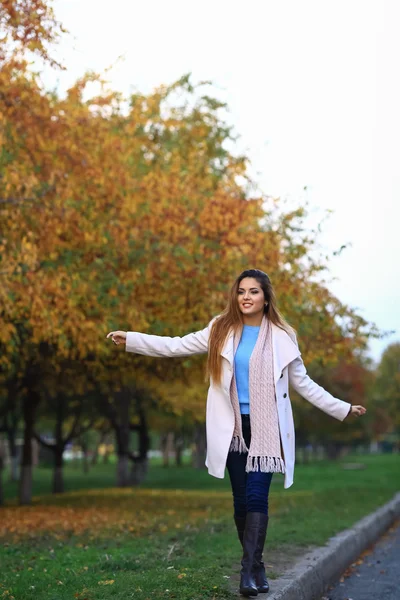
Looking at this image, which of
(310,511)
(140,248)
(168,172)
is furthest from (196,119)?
(310,511)

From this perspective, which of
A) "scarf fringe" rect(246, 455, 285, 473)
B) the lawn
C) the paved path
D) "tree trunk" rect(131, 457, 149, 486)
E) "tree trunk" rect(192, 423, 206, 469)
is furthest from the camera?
"tree trunk" rect(192, 423, 206, 469)

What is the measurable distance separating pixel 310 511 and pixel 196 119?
9265 mm

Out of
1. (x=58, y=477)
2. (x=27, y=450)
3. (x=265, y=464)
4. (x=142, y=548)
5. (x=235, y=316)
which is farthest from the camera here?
(x=58, y=477)

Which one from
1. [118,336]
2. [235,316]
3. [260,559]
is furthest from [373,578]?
[118,336]

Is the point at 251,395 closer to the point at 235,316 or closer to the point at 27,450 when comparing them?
the point at 235,316

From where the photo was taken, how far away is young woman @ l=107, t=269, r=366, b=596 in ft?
A: 20.3

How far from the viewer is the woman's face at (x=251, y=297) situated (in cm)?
638

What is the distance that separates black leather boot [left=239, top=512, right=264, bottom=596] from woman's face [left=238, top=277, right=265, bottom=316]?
51.7 inches

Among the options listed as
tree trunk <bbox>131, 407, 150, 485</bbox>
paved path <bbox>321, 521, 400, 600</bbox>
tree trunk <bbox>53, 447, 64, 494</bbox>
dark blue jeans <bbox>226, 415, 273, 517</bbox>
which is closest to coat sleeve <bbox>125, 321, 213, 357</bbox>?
dark blue jeans <bbox>226, 415, 273, 517</bbox>

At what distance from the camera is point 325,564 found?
28.9ft

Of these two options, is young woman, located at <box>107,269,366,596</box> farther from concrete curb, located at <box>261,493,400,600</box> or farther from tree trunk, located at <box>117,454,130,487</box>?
tree trunk, located at <box>117,454,130,487</box>

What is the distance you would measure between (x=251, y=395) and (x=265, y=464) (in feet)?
1.46

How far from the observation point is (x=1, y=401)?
31.9 meters

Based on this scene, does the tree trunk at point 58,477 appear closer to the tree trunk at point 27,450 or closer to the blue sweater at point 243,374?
the tree trunk at point 27,450
